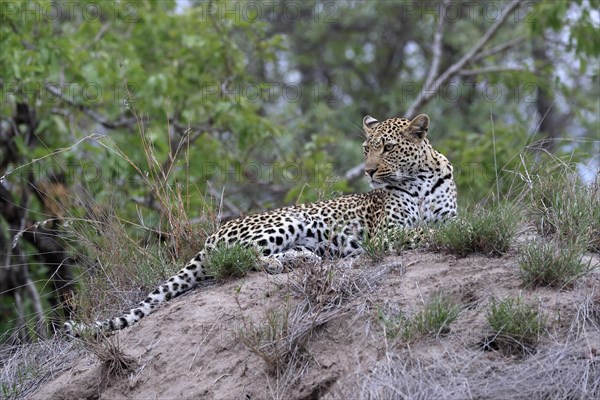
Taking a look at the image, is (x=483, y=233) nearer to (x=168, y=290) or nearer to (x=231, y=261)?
(x=231, y=261)

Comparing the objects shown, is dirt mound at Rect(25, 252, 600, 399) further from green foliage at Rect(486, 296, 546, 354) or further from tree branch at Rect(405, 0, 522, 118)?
tree branch at Rect(405, 0, 522, 118)

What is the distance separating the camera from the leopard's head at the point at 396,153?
998cm

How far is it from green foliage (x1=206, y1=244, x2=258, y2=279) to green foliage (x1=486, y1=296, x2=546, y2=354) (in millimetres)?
2387

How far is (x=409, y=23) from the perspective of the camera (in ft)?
88.2

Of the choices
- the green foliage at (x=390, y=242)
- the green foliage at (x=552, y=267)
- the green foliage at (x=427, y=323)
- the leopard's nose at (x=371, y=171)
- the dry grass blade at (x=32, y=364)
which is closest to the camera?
the green foliage at (x=427, y=323)

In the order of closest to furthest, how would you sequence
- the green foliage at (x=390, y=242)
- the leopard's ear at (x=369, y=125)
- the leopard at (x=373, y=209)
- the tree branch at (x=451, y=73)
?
the green foliage at (x=390, y=242) < the leopard at (x=373, y=209) < the leopard's ear at (x=369, y=125) < the tree branch at (x=451, y=73)

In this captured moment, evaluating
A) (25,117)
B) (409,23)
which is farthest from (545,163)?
(409,23)

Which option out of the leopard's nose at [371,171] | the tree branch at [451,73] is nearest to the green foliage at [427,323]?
the leopard's nose at [371,171]

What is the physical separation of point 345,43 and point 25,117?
14767 millimetres

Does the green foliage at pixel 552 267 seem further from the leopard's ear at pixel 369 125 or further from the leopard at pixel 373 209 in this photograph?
the leopard's ear at pixel 369 125

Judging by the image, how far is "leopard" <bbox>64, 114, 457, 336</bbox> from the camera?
921 centimetres

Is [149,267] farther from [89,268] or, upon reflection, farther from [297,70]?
[297,70]

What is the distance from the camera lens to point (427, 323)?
22.9ft

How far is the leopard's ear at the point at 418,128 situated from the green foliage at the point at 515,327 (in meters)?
3.49
